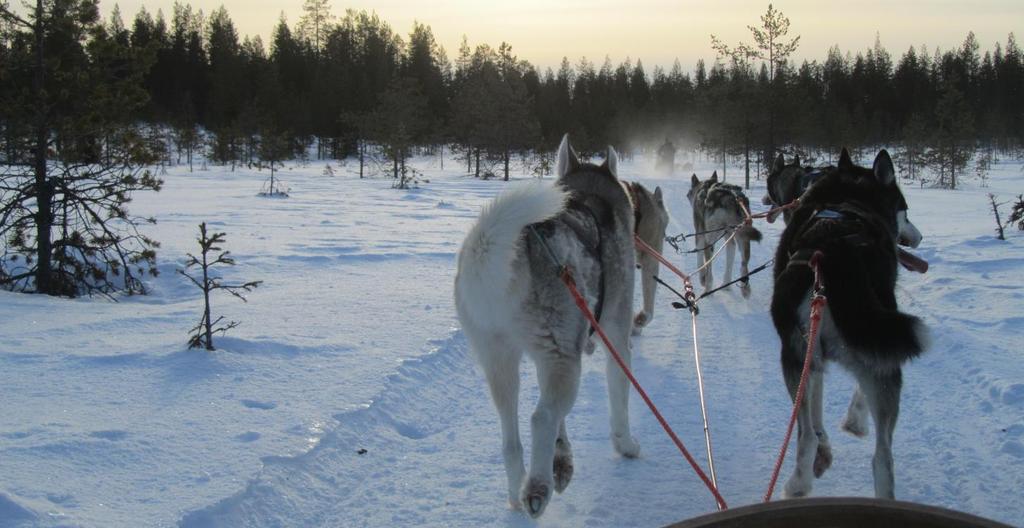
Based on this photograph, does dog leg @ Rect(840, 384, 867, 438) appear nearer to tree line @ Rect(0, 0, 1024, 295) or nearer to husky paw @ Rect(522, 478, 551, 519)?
husky paw @ Rect(522, 478, 551, 519)

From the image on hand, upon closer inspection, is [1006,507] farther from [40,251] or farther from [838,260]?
[40,251]

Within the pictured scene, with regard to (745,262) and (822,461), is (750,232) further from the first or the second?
(822,461)

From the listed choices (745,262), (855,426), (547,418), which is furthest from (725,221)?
(547,418)

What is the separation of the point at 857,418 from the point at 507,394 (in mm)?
2046

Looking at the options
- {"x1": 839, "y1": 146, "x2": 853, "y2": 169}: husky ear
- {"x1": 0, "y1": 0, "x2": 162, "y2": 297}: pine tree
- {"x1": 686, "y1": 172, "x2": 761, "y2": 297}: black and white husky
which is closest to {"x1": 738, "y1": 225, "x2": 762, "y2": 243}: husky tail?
{"x1": 686, "y1": 172, "x2": 761, "y2": 297}: black and white husky

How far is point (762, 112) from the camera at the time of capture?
32531mm

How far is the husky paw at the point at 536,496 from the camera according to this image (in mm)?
2438

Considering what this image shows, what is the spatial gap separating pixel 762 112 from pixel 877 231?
3203cm

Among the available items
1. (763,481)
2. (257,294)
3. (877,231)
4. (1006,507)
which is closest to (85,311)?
(257,294)

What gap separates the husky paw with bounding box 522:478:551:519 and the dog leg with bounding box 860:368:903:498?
135 centimetres

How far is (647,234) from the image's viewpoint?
6930 mm

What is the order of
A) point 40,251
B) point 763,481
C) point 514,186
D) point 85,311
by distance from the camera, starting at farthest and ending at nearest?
point 40,251, point 85,311, point 763,481, point 514,186

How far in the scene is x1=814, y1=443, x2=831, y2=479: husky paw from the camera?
3131 millimetres

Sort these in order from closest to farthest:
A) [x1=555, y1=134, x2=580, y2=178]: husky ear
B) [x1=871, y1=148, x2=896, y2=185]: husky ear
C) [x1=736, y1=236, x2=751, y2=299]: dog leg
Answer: [x1=871, y1=148, x2=896, y2=185]: husky ear, [x1=555, y1=134, x2=580, y2=178]: husky ear, [x1=736, y1=236, x2=751, y2=299]: dog leg
